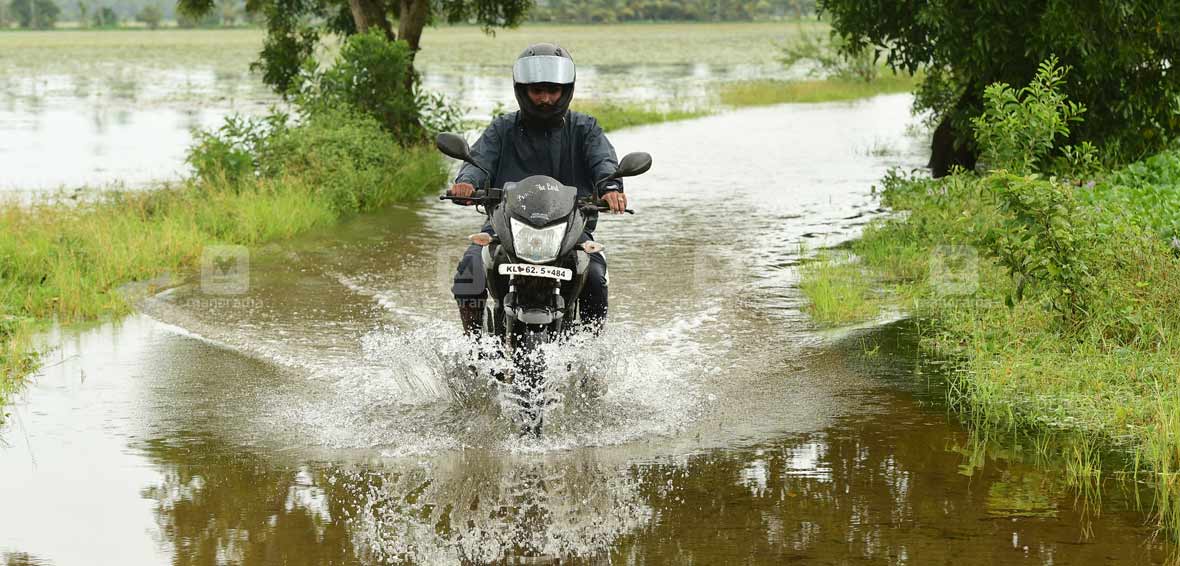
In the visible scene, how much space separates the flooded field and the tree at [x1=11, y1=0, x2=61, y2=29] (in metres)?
14.7

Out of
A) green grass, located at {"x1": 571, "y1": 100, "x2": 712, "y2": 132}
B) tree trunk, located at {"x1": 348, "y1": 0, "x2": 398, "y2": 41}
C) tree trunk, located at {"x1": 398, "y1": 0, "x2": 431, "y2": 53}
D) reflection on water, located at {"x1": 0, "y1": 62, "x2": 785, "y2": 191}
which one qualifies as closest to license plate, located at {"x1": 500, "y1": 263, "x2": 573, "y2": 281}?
reflection on water, located at {"x1": 0, "y1": 62, "x2": 785, "y2": 191}

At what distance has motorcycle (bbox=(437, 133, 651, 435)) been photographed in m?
5.98

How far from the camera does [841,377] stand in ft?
25.5

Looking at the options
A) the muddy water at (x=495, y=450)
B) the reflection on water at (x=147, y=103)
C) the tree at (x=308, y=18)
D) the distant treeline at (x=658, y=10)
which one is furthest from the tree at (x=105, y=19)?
the muddy water at (x=495, y=450)

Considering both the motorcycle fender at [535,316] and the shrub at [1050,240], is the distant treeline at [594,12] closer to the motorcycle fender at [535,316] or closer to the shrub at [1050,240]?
the shrub at [1050,240]

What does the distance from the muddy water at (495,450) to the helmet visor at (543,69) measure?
1.28 meters

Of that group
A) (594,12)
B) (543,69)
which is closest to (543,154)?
(543,69)

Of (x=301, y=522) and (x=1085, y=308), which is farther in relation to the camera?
(x=1085, y=308)

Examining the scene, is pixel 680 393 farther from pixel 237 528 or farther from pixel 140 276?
pixel 140 276

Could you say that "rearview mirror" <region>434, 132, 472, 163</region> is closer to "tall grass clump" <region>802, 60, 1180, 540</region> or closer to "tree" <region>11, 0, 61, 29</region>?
"tall grass clump" <region>802, 60, 1180, 540</region>

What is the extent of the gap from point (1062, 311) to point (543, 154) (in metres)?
3.29

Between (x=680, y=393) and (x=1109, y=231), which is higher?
(x=1109, y=231)

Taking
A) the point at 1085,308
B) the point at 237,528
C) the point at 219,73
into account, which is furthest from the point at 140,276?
the point at 219,73

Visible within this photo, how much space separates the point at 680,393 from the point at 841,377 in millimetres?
1035
